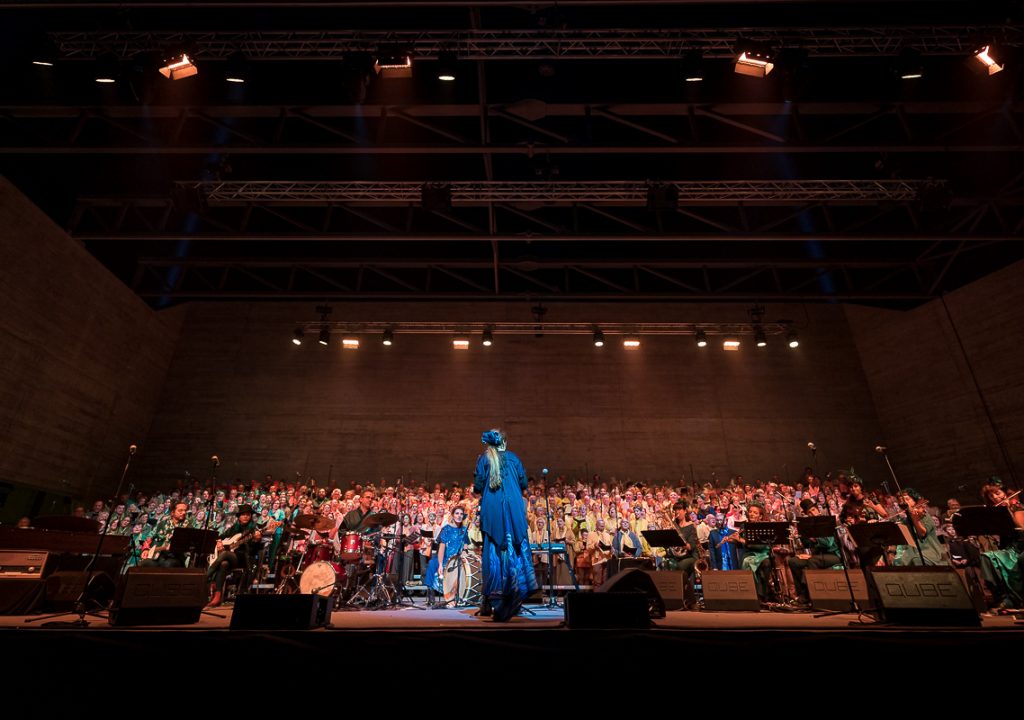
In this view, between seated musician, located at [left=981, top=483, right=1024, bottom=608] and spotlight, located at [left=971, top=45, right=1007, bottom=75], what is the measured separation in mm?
6254

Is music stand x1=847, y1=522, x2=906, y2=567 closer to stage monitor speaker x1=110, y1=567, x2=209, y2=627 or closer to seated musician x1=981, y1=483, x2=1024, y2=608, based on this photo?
seated musician x1=981, y1=483, x2=1024, y2=608

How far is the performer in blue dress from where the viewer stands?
4.88 meters

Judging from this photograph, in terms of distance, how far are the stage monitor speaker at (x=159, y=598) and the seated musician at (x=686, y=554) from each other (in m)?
6.29

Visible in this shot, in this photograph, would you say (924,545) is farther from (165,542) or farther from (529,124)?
(165,542)

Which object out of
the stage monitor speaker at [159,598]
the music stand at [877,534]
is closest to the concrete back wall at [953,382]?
the music stand at [877,534]

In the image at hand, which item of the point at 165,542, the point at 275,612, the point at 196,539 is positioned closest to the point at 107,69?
the point at 196,539

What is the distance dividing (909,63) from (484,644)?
1004 centimetres

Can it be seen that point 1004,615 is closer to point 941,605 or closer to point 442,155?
point 941,605

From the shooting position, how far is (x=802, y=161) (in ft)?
34.8

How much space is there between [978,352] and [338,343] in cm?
1870

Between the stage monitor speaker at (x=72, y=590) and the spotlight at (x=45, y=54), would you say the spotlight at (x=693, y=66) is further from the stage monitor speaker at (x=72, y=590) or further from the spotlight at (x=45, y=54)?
the stage monitor speaker at (x=72, y=590)

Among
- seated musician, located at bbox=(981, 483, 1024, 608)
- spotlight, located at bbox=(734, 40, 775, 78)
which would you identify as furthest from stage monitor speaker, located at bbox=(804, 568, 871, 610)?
spotlight, located at bbox=(734, 40, 775, 78)

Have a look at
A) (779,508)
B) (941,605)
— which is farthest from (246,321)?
(941,605)

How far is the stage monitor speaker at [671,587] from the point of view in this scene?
6.80 meters
